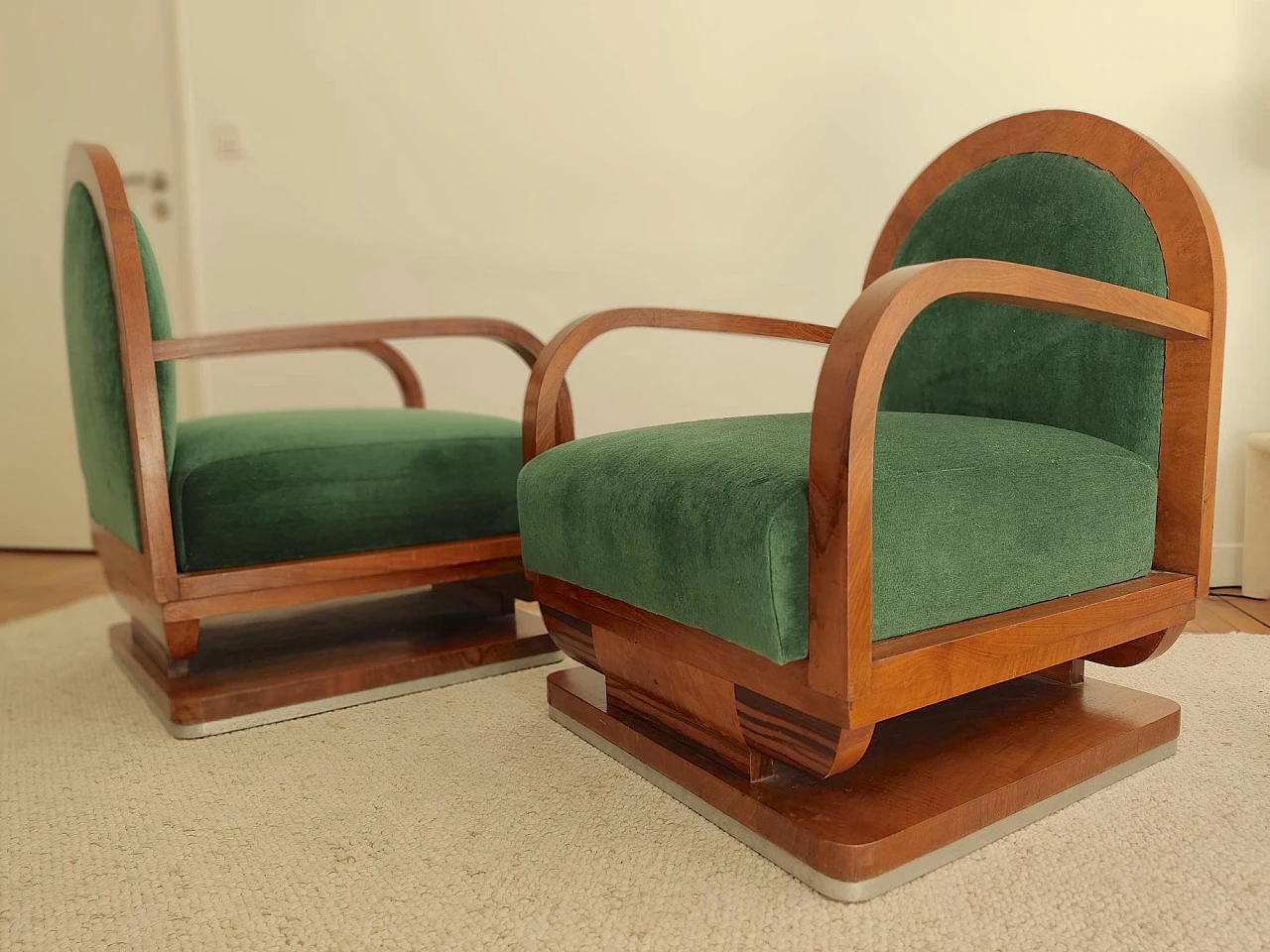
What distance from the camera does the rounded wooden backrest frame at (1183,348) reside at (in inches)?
49.3

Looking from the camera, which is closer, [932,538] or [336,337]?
[932,538]

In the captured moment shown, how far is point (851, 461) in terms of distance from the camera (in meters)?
0.92

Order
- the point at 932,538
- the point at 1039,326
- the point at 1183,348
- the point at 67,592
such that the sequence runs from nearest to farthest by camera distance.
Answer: the point at 932,538 → the point at 1183,348 → the point at 1039,326 → the point at 67,592

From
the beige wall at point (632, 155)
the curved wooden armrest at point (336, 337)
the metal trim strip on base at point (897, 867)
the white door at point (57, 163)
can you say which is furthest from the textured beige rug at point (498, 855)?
the white door at point (57, 163)

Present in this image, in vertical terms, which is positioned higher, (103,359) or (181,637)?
(103,359)

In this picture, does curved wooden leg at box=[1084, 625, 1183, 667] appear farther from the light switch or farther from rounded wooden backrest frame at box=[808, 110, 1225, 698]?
the light switch

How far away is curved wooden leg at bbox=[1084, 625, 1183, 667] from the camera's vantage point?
4.31 ft

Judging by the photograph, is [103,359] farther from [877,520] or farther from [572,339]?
[877,520]

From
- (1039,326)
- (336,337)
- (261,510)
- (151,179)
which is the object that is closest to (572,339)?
(336,337)

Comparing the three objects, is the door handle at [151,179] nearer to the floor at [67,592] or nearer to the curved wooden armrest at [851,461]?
the floor at [67,592]

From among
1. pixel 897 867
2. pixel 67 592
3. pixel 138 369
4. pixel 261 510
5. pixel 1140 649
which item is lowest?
pixel 67 592

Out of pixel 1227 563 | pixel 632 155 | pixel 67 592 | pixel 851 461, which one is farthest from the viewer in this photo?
pixel 632 155

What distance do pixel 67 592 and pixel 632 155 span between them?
205 cm

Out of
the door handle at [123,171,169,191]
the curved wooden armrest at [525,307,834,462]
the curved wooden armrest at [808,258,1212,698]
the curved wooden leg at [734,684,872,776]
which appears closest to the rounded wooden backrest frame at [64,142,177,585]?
the curved wooden armrest at [525,307,834,462]
